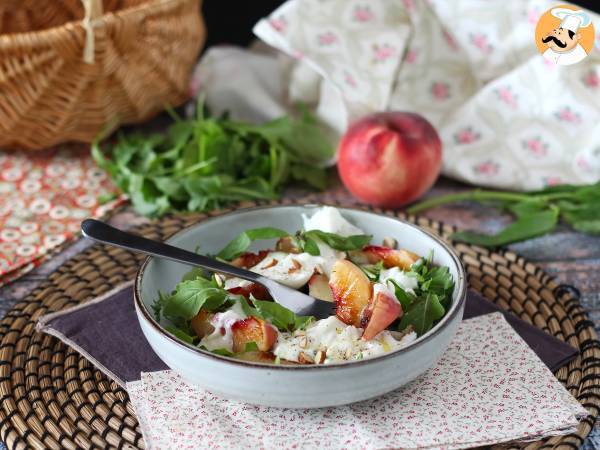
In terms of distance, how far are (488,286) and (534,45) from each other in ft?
2.32

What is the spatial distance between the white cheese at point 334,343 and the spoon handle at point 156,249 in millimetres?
141

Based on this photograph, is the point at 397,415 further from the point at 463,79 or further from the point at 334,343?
the point at 463,79

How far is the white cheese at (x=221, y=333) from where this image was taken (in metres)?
1.02

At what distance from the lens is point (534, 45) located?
1.80m

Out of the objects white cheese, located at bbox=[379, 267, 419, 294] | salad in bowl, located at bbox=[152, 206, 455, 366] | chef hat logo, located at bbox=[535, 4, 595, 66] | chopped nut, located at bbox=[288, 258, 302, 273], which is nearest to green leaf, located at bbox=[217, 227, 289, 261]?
salad in bowl, located at bbox=[152, 206, 455, 366]

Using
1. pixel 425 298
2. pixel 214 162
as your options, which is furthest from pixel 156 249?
pixel 214 162

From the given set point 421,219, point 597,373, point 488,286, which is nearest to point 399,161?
point 421,219

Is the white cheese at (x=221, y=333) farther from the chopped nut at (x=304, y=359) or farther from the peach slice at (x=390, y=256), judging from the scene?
the peach slice at (x=390, y=256)

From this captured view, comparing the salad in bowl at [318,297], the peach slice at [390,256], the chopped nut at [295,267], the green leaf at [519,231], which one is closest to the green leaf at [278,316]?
the salad in bowl at [318,297]

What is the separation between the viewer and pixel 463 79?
1.97m

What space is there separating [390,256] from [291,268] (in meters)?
0.17

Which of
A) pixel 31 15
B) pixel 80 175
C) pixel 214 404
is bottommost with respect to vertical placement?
pixel 80 175

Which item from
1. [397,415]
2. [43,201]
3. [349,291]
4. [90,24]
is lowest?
[43,201]

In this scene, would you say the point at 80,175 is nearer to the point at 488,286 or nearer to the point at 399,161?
the point at 399,161
